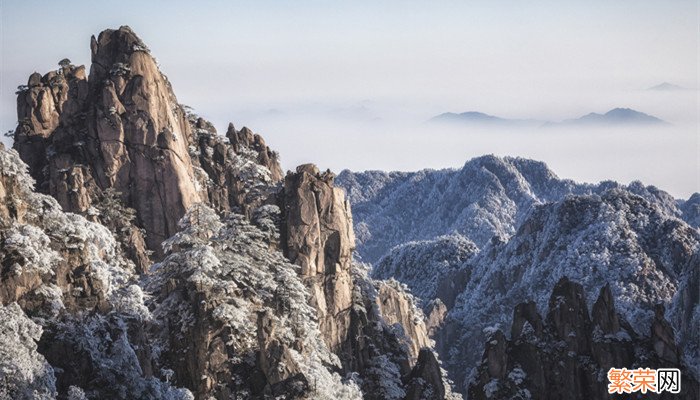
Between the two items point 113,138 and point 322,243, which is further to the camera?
point 322,243

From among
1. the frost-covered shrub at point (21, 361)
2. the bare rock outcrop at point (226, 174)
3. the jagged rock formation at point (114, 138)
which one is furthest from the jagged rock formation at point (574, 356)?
the frost-covered shrub at point (21, 361)

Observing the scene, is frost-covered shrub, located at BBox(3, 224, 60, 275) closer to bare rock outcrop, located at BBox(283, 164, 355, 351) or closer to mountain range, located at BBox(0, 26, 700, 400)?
mountain range, located at BBox(0, 26, 700, 400)

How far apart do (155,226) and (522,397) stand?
36.8m

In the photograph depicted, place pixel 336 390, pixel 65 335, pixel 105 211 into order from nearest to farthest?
pixel 65 335 → pixel 336 390 → pixel 105 211

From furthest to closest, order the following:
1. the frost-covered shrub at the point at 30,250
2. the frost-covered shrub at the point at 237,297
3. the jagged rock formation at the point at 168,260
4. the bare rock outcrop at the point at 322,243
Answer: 1. the bare rock outcrop at the point at 322,243
2. the frost-covered shrub at the point at 237,297
3. the jagged rock formation at the point at 168,260
4. the frost-covered shrub at the point at 30,250

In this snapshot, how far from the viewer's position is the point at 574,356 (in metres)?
94.4

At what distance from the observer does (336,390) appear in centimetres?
7669

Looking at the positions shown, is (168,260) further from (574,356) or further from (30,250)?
(574,356)

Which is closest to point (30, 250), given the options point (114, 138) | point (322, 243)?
point (114, 138)

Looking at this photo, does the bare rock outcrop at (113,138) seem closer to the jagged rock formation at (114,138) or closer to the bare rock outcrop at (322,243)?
the jagged rock formation at (114,138)

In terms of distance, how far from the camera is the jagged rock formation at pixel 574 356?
92.5 metres

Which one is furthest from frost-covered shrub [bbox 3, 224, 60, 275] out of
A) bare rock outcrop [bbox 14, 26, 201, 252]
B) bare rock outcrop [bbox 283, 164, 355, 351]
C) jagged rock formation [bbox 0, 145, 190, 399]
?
bare rock outcrop [bbox 283, 164, 355, 351]

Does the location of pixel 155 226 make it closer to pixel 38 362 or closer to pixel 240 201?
pixel 240 201

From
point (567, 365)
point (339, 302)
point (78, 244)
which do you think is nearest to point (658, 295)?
point (567, 365)
